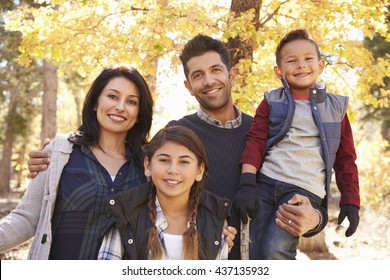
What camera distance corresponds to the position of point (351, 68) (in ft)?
20.4

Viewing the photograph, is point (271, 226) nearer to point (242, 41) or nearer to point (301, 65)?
point (301, 65)

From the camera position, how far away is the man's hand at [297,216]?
107 inches

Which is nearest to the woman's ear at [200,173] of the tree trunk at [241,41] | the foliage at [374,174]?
the tree trunk at [241,41]

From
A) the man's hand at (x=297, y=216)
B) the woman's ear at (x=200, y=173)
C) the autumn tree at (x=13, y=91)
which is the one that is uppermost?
the autumn tree at (x=13, y=91)

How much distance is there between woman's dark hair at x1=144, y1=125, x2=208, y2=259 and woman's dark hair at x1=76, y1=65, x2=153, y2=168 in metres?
0.31

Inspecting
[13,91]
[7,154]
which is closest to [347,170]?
[13,91]

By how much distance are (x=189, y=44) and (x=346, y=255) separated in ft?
24.4

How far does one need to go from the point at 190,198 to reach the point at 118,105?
74cm

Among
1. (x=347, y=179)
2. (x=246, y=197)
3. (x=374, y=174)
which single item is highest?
(x=374, y=174)

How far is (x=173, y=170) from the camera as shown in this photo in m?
2.61

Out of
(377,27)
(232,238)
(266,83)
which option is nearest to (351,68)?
(377,27)

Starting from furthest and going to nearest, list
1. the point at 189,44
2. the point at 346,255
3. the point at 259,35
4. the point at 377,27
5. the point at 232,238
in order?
the point at 346,255, the point at 377,27, the point at 259,35, the point at 189,44, the point at 232,238

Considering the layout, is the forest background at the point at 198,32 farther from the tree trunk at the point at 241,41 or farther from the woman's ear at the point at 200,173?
the woman's ear at the point at 200,173

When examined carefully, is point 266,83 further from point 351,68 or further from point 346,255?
point 346,255
